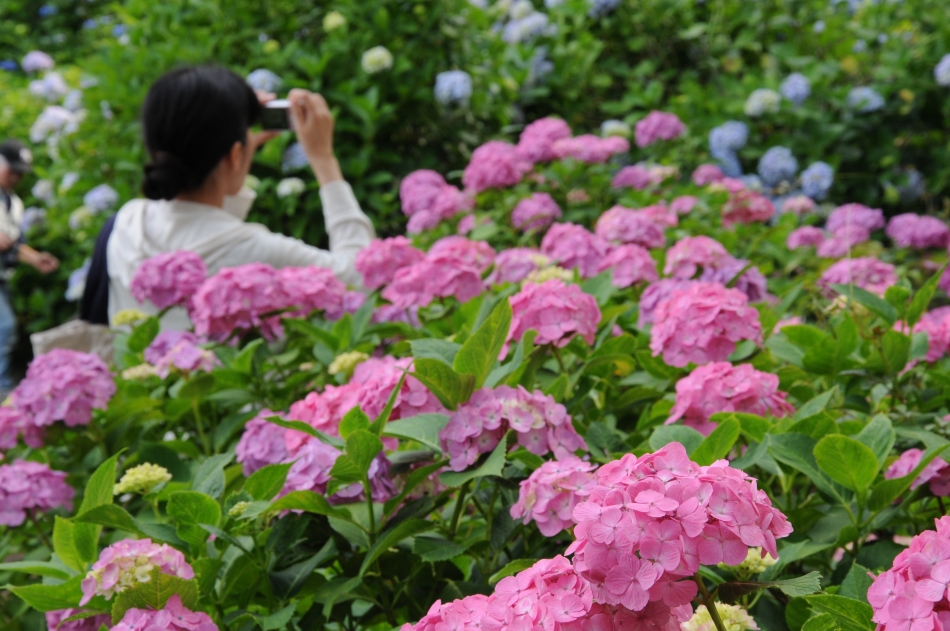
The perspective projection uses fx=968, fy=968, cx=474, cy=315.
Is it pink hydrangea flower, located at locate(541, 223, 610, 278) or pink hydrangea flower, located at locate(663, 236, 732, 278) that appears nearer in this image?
pink hydrangea flower, located at locate(663, 236, 732, 278)

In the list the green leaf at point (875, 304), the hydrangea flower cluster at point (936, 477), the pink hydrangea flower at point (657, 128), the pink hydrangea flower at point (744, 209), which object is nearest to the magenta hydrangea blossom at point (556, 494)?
the hydrangea flower cluster at point (936, 477)

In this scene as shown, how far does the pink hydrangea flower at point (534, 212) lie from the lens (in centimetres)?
272

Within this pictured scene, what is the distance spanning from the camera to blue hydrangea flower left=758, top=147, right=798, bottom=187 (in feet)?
11.9

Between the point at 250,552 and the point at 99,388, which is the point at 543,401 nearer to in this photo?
the point at 250,552

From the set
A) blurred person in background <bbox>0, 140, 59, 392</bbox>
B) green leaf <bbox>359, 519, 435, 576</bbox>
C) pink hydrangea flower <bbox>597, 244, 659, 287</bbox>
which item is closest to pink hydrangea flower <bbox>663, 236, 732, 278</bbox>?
pink hydrangea flower <bbox>597, 244, 659, 287</bbox>

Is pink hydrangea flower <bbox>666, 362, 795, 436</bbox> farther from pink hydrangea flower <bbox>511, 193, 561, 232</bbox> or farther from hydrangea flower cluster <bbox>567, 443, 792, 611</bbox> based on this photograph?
pink hydrangea flower <bbox>511, 193, 561, 232</bbox>

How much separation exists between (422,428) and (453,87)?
8.91 ft

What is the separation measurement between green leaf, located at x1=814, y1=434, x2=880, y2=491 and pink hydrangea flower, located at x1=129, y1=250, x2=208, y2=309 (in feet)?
4.76

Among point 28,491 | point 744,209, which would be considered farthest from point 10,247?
point 28,491

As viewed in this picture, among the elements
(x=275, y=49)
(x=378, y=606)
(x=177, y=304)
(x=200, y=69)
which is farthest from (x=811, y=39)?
(x=378, y=606)

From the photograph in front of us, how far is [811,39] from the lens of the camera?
4203 millimetres

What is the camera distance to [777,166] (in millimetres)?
3613

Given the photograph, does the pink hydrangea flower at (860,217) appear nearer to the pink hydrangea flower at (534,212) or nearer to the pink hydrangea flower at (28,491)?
the pink hydrangea flower at (534,212)

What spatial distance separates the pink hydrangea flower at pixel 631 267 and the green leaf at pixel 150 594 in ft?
3.50
